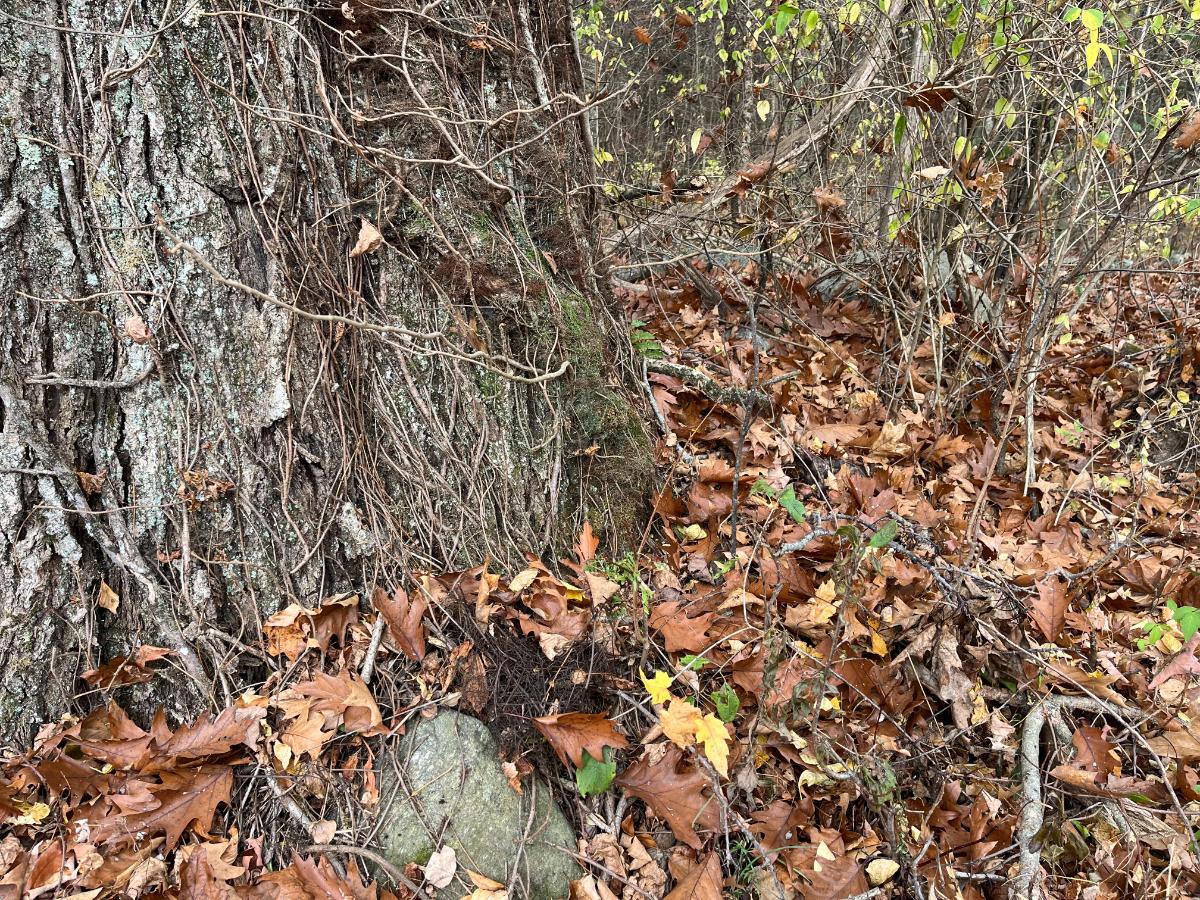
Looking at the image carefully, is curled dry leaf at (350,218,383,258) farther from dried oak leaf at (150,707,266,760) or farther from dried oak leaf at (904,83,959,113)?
dried oak leaf at (904,83,959,113)

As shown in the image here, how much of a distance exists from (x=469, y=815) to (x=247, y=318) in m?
1.43

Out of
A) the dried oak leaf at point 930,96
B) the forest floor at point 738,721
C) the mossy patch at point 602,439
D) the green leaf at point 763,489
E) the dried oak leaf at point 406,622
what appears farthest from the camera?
the dried oak leaf at point 930,96

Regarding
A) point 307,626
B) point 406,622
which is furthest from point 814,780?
point 307,626

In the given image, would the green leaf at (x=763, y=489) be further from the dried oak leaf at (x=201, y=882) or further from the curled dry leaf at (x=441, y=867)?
the dried oak leaf at (x=201, y=882)

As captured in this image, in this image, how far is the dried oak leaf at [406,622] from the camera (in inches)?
75.9

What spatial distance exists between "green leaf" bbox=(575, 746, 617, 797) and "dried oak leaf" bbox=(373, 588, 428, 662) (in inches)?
21.2

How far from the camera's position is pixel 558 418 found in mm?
2359

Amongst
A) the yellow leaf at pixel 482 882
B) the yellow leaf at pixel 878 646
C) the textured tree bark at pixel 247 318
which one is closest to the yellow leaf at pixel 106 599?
the textured tree bark at pixel 247 318

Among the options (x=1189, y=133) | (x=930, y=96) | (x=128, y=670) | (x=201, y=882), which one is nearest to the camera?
(x=201, y=882)

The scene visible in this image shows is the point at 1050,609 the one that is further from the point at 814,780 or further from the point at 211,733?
the point at 211,733

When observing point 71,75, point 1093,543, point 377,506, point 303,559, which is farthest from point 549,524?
point 1093,543

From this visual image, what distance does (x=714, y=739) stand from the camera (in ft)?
5.42

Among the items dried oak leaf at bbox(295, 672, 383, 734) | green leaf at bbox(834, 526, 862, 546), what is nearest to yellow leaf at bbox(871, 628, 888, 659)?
green leaf at bbox(834, 526, 862, 546)

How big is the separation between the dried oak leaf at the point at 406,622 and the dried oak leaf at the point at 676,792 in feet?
2.15
